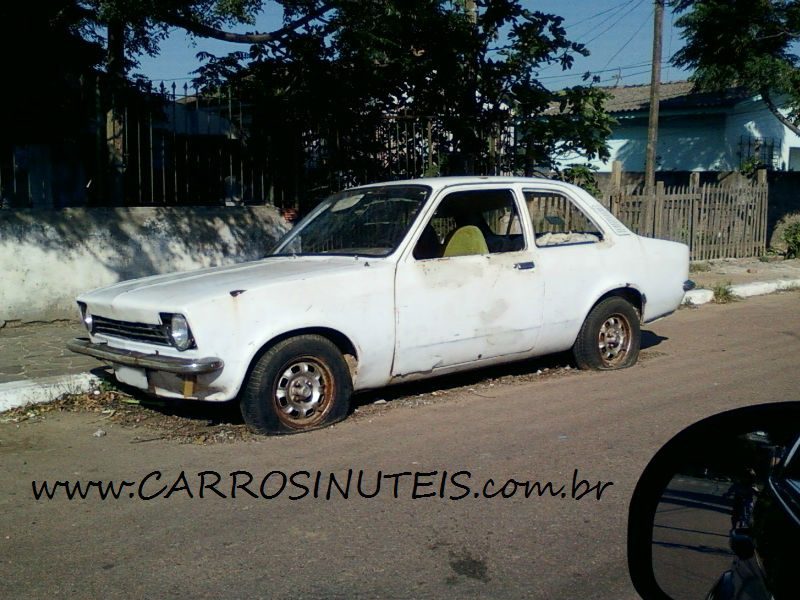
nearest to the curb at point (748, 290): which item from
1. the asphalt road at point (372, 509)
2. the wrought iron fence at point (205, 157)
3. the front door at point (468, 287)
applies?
the wrought iron fence at point (205, 157)

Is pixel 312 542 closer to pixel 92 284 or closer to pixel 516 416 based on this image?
pixel 516 416

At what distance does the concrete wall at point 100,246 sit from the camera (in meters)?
9.51

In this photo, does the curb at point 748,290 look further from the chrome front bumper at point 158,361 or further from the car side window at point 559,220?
the chrome front bumper at point 158,361

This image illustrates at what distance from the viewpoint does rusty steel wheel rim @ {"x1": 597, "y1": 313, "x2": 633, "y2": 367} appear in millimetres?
7867

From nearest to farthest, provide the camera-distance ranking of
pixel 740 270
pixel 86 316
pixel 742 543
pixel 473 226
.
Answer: pixel 742 543, pixel 86 316, pixel 473 226, pixel 740 270

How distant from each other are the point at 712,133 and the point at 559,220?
2152 centimetres

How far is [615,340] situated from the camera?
798 cm

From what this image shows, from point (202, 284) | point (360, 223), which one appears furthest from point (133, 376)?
point (360, 223)

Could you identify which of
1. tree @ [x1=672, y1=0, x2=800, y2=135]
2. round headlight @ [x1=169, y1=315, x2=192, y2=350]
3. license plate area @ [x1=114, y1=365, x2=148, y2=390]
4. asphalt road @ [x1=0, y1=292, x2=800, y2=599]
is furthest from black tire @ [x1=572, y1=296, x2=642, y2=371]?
tree @ [x1=672, y1=0, x2=800, y2=135]

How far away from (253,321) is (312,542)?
186cm

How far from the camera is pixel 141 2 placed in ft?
30.7

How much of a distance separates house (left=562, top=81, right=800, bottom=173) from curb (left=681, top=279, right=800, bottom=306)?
12.3 m

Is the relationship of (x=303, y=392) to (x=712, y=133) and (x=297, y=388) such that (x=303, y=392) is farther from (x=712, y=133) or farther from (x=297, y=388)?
(x=712, y=133)

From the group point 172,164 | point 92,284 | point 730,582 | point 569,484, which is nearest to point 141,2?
point 172,164
